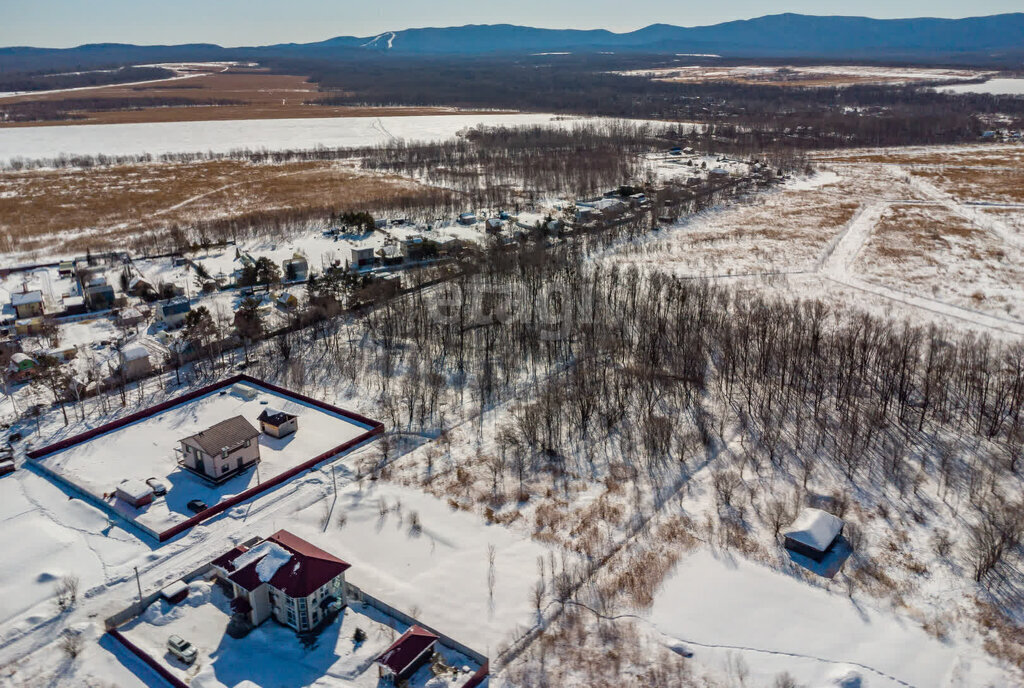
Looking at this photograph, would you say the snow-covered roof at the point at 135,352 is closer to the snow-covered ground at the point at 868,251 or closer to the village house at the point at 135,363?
the village house at the point at 135,363

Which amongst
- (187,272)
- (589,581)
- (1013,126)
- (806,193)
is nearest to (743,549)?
(589,581)

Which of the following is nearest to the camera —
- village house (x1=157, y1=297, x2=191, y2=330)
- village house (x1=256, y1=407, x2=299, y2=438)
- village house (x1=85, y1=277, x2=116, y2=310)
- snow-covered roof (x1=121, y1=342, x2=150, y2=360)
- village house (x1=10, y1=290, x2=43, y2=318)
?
village house (x1=256, y1=407, x2=299, y2=438)

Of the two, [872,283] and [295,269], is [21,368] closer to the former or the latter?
[295,269]

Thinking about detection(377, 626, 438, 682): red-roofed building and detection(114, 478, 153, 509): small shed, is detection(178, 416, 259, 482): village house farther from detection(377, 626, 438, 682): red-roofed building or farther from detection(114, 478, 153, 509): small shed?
detection(377, 626, 438, 682): red-roofed building

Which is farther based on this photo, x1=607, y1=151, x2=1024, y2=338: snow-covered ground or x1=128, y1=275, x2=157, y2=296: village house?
x1=128, y1=275, x2=157, y2=296: village house

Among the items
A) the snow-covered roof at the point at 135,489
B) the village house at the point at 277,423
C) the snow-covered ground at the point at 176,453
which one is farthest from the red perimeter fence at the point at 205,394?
the village house at the point at 277,423

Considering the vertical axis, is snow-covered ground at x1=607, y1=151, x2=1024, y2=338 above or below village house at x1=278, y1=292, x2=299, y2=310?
below

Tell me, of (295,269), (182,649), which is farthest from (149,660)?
(295,269)

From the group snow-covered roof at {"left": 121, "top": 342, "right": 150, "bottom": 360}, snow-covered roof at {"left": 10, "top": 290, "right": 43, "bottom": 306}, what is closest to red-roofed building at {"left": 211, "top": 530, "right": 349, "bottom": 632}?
snow-covered roof at {"left": 121, "top": 342, "right": 150, "bottom": 360}
